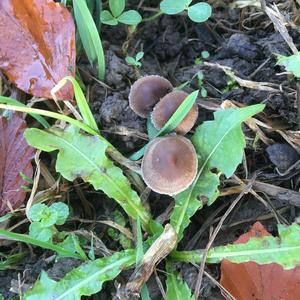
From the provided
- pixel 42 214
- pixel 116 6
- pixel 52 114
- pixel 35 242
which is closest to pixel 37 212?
pixel 42 214

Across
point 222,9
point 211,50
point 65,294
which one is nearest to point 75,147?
point 65,294

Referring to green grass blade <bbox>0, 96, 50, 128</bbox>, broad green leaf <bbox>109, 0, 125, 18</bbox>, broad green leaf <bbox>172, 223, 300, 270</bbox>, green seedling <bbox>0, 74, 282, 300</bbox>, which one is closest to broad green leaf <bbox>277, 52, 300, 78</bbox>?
green seedling <bbox>0, 74, 282, 300</bbox>

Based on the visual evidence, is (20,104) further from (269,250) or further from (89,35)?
(269,250)

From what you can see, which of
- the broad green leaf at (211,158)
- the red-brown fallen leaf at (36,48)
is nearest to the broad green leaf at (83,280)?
the broad green leaf at (211,158)

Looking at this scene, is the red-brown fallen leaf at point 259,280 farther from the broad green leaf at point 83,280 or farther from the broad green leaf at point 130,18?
the broad green leaf at point 130,18

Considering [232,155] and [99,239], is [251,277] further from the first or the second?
[99,239]

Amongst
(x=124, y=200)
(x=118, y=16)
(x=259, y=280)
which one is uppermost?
(x=118, y=16)

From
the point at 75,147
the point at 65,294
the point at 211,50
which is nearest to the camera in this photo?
the point at 65,294
